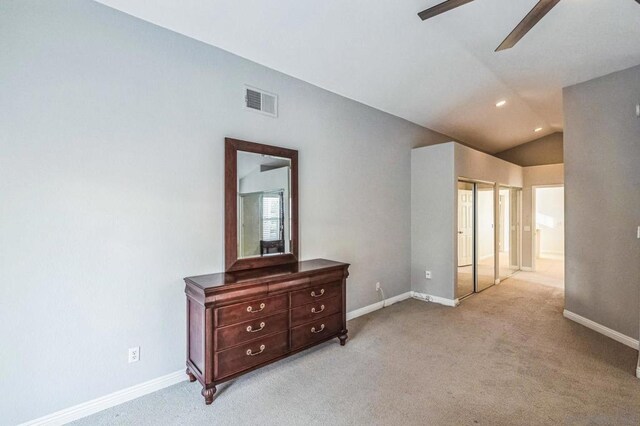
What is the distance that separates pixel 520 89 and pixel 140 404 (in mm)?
5824

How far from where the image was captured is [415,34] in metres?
3.02

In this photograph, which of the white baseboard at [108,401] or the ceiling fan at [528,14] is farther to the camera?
the white baseboard at [108,401]

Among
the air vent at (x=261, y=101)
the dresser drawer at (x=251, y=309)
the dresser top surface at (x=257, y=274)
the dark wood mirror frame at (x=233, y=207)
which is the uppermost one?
the air vent at (x=261, y=101)

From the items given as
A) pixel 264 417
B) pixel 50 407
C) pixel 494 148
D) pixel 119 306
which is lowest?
pixel 264 417

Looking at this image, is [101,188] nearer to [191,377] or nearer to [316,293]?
[191,377]

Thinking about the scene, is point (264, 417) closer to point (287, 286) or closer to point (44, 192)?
point (287, 286)

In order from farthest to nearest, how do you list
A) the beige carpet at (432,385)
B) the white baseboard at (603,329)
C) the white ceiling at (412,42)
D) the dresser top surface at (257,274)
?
1. the white baseboard at (603,329)
2. the white ceiling at (412,42)
3. the dresser top surface at (257,274)
4. the beige carpet at (432,385)

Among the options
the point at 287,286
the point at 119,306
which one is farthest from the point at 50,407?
the point at 287,286

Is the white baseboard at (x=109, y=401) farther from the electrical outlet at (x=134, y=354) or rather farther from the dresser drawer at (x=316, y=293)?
the dresser drawer at (x=316, y=293)

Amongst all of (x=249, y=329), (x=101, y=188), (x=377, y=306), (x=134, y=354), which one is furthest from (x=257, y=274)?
(x=377, y=306)

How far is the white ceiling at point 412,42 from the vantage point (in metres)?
2.51

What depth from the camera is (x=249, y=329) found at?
8.09ft

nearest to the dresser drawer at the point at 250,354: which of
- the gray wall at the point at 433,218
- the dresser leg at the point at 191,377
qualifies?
the dresser leg at the point at 191,377

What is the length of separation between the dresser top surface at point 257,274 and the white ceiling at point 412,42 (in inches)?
80.8
